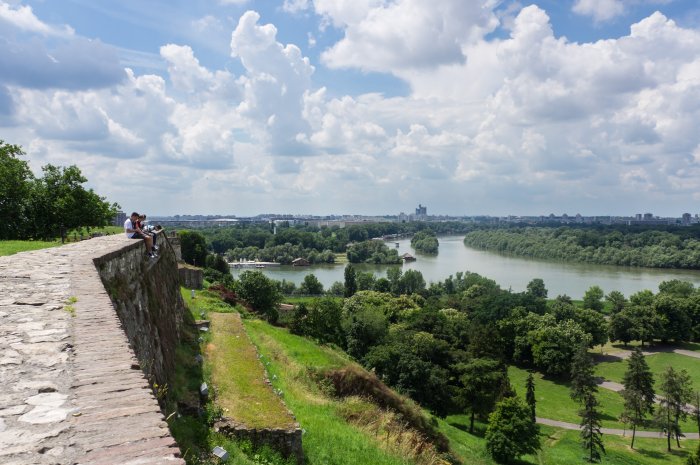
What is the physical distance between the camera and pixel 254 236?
427ft

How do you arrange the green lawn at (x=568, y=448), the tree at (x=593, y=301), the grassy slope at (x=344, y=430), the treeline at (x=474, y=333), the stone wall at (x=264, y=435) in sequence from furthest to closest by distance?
1. the tree at (x=593, y=301)
2. the treeline at (x=474, y=333)
3. the green lawn at (x=568, y=448)
4. the grassy slope at (x=344, y=430)
5. the stone wall at (x=264, y=435)

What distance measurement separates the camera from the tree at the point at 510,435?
21766mm

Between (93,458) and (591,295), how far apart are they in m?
64.1

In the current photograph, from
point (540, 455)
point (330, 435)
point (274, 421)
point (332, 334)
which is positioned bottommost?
point (540, 455)

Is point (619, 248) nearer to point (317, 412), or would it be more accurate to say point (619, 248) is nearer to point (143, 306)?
point (317, 412)

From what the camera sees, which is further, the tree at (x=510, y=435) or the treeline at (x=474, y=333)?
the treeline at (x=474, y=333)

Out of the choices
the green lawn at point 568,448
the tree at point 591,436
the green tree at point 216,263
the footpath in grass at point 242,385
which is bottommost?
the green lawn at point 568,448

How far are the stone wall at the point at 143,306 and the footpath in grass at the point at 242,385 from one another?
1.15 metres

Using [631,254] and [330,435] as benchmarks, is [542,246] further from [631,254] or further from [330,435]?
[330,435]

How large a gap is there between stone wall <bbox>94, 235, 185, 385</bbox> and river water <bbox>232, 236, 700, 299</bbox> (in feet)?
212

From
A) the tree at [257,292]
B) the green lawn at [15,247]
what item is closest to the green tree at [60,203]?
the green lawn at [15,247]

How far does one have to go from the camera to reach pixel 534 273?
9119 centimetres

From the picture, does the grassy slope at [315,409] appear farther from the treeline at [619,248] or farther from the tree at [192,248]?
the treeline at [619,248]

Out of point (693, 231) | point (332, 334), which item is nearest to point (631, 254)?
point (693, 231)
